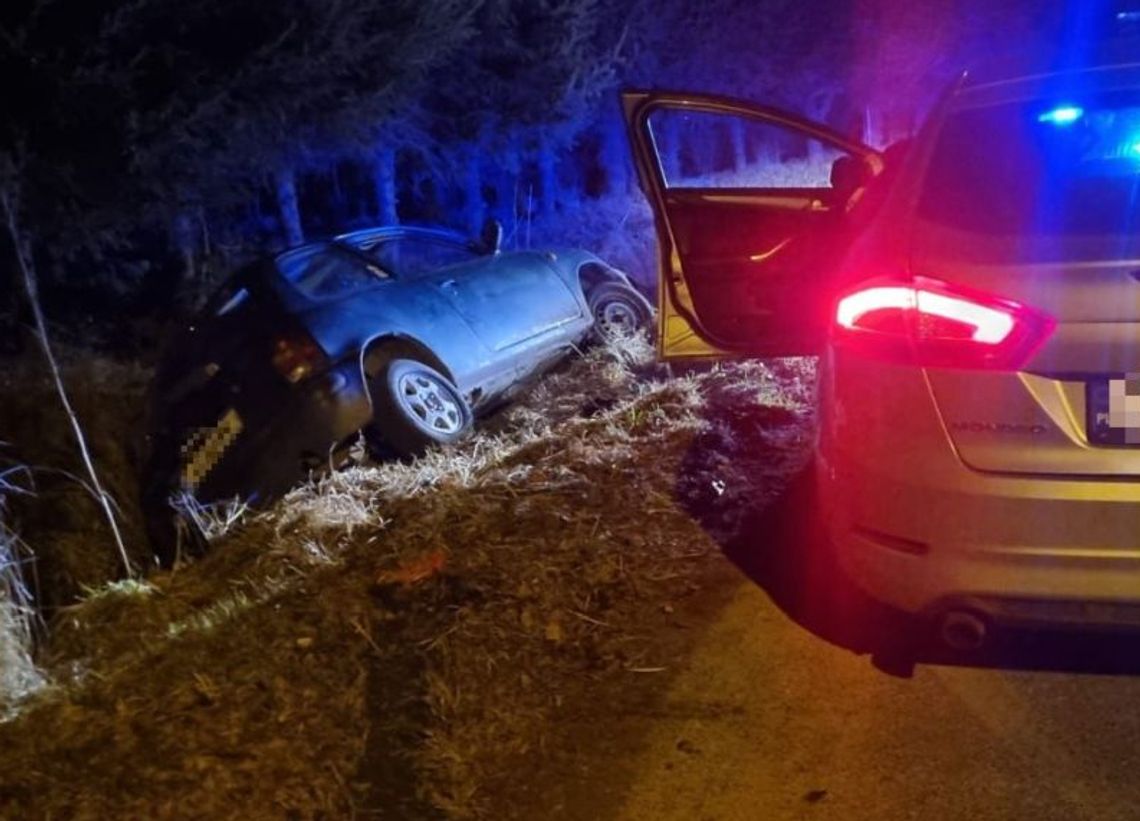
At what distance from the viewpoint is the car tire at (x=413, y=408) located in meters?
6.52

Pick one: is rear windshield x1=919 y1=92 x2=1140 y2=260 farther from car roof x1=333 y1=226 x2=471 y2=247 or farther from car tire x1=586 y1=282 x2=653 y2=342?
car tire x1=586 y1=282 x2=653 y2=342

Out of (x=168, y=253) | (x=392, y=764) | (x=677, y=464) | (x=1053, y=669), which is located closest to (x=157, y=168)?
(x=168, y=253)

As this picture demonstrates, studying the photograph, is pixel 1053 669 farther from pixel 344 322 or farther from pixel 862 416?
pixel 344 322

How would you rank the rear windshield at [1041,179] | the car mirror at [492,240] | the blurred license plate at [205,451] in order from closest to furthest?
1. the rear windshield at [1041,179]
2. the blurred license plate at [205,451]
3. the car mirror at [492,240]

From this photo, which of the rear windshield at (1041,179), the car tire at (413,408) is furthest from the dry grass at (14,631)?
the rear windshield at (1041,179)

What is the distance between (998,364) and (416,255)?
17.7ft

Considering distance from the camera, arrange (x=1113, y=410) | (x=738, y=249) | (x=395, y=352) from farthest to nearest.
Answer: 1. (x=395, y=352)
2. (x=738, y=249)
3. (x=1113, y=410)

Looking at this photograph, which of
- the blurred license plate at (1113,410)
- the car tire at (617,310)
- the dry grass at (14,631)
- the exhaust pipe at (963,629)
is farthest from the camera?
the car tire at (617,310)

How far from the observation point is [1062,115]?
3.40m

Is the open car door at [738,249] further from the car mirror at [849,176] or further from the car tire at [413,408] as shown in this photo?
the car tire at [413,408]

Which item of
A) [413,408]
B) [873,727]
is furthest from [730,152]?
[873,727]

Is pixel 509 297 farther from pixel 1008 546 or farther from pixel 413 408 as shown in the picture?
pixel 1008 546

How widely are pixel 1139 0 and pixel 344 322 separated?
8922mm

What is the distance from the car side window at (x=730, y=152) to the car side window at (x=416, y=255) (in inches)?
424
